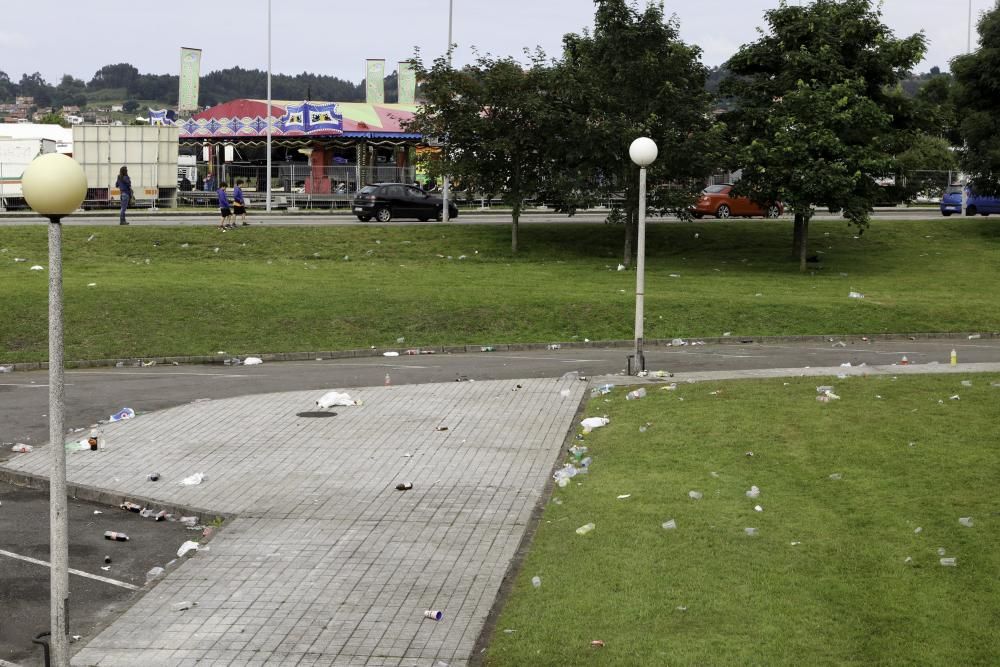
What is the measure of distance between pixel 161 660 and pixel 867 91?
1245 inches

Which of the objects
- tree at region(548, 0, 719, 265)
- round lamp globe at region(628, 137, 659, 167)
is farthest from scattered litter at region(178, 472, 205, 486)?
tree at region(548, 0, 719, 265)

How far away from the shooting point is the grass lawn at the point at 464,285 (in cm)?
2347

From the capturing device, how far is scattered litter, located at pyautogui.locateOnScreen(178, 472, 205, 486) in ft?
40.0

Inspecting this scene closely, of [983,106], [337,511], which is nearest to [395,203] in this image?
[983,106]

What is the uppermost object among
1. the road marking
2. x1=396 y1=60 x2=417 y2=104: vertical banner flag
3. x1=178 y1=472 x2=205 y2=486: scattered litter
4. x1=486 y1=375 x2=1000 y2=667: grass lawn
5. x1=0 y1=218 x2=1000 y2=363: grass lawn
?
x1=396 y1=60 x2=417 y2=104: vertical banner flag

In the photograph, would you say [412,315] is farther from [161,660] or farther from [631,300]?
[161,660]

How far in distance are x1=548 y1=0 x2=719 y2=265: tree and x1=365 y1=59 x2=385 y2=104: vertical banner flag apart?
28436 mm

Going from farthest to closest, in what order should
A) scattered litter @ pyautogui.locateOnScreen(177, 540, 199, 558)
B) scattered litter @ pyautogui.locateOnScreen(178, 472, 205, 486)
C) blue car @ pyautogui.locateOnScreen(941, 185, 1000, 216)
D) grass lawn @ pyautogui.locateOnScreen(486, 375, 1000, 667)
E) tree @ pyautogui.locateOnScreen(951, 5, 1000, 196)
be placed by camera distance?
1. blue car @ pyautogui.locateOnScreen(941, 185, 1000, 216)
2. tree @ pyautogui.locateOnScreen(951, 5, 1000, 196)
3. scattered litter @ pyautogui.locateOnScreen(178, 472, 205, 486)
4. scattered litter @ pyautogui.locateOnScreen(177, 540, 199, 558)
5. grass lawn @ pyautogui.locateOnScreen(486, 375, 1000, 667)

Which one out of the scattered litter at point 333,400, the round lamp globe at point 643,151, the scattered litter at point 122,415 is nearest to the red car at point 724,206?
the round lamp globe at point 643,151

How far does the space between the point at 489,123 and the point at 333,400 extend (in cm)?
1942

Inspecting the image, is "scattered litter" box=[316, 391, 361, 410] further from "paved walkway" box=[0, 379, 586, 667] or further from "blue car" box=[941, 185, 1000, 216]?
"blue car" box=[941, 185, 1000, 216]

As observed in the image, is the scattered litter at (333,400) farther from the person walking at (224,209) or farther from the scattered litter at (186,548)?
the person walking at (224,209)

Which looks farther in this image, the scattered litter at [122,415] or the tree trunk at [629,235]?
the tree trunk at [629,235]

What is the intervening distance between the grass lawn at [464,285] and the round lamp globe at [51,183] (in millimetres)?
15608
